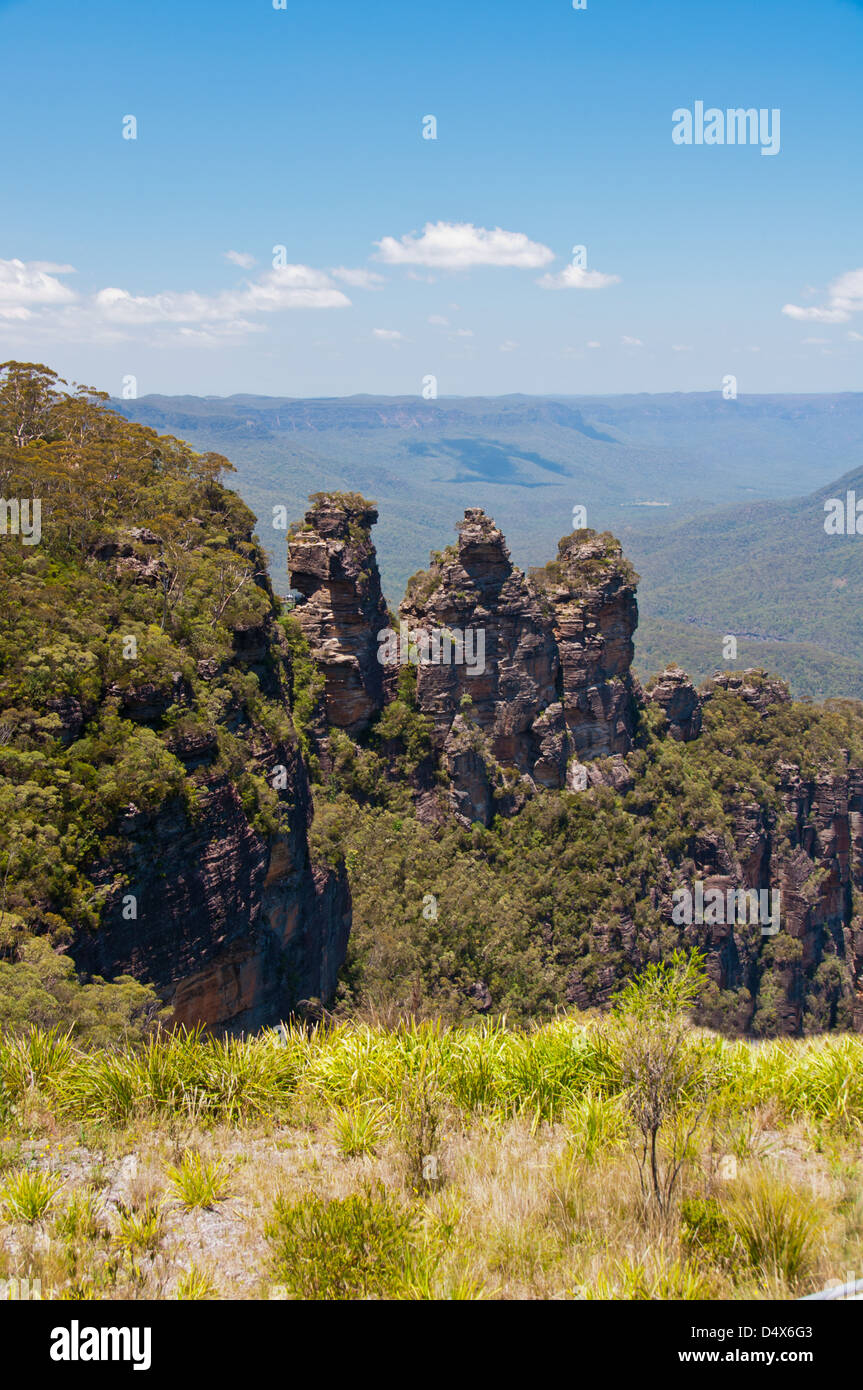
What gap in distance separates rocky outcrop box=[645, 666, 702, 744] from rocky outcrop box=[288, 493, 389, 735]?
2364cm

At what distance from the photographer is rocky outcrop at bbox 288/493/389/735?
142ft

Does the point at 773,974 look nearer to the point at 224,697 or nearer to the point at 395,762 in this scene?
the point at 395,762

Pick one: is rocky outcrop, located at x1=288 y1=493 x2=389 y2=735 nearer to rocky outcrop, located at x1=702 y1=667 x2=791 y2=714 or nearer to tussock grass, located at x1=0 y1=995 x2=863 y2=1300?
rocky outcrop, located at x1=702 y1=667 x2=791 y2=714

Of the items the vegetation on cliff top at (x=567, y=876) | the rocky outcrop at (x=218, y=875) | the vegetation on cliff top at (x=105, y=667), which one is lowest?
the vegetation on cliff top at (x=567, y=876)

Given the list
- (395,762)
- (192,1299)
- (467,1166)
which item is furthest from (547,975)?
(192,1299)

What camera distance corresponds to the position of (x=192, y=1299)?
22.5ft

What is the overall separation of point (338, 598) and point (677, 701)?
2749 cm

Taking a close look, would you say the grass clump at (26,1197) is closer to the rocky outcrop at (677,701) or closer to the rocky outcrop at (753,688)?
the rocky outcrop at (677,701)

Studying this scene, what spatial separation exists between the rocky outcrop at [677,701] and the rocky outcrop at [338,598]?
2364 centimetres

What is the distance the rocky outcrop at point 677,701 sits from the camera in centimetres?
5900

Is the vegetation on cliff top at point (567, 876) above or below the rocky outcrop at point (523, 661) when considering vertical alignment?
below

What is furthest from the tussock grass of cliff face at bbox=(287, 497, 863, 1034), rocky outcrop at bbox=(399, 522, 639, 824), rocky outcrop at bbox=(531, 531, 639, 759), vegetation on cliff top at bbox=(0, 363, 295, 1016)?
rocky outcrop at bbox=(531, 531, 639, 759)

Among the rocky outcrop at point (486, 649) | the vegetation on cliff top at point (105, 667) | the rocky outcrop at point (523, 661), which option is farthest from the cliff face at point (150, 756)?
the rocky outcrop at point (523, 661)
